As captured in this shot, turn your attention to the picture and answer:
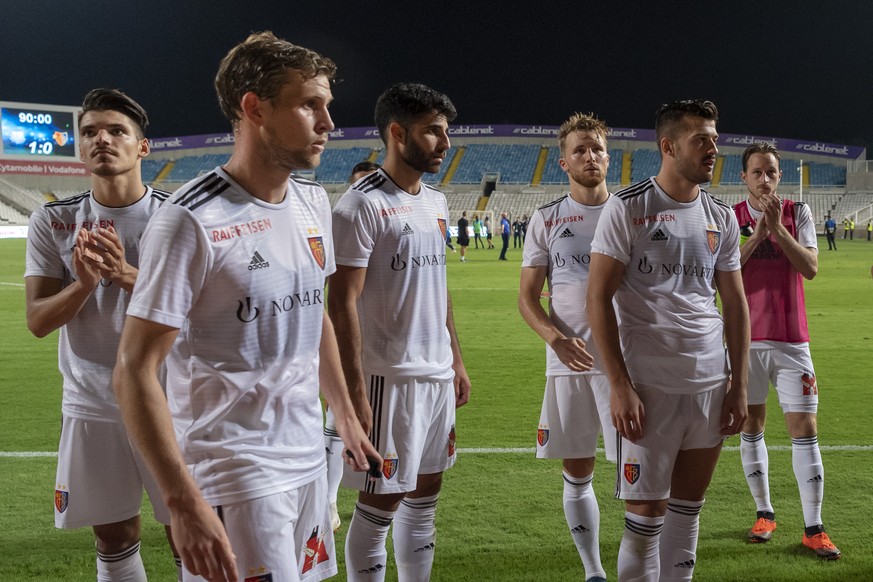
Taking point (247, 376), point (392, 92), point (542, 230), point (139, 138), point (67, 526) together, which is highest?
point (392, 92)

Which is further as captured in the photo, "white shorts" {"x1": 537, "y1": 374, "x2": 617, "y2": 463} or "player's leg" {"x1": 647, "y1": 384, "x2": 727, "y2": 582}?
"white shorts" {"x1": 537, "y1": 374, "x2": 617, "y2": 463}

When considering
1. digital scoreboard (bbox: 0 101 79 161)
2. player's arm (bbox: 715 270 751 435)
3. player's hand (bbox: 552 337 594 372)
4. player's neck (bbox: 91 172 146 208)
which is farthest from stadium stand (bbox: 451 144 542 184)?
player's neck (bbox: 91 172 146 208)

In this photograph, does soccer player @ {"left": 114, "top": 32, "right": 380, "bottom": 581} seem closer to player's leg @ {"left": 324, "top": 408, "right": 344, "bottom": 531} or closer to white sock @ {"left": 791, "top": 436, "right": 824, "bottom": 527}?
player's leg @ {"left": 324, "top": 408, "right": 344, "bottom": 531}

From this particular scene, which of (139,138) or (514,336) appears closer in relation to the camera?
(139,138)

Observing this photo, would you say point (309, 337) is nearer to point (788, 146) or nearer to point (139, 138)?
point (139, 138)

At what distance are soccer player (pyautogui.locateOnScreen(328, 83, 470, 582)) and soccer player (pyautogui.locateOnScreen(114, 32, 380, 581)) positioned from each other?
1037mm

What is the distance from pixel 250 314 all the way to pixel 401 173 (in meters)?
1.62

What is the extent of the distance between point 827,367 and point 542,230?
650 cm

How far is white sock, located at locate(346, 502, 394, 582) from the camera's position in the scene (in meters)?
3.38

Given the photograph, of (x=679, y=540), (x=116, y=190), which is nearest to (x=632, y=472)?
(x=679, y=540)

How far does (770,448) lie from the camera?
6371 millimetres

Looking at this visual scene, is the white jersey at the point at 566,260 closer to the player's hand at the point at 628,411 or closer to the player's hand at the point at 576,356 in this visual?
the player's hand at the point at 576,356

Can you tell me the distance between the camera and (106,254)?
262cm

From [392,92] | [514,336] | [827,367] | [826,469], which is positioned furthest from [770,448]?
[514,336]
